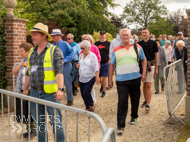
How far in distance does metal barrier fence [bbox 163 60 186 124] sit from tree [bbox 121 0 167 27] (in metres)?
69.9

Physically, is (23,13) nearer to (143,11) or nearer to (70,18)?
(70,18)

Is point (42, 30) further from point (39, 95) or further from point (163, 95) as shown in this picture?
point (163, 95)

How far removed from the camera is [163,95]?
10.2 meters

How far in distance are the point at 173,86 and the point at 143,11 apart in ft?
243

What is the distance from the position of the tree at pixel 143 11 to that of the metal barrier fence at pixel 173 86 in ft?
229

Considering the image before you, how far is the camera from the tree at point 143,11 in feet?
254

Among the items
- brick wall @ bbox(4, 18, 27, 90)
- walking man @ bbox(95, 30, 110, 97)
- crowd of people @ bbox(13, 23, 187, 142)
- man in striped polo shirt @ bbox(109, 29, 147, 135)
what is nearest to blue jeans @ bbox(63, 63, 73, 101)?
crowd of people @ bbox(13, 23, 187, 142)

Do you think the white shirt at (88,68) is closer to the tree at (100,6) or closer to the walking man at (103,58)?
the walking man at (103,58)

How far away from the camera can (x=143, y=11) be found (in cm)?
7888

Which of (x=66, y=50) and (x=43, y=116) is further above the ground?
(x=66, y=50)

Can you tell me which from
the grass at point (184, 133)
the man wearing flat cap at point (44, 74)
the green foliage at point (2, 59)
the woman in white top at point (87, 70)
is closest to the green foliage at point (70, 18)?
the green foliage at point (2, 59)

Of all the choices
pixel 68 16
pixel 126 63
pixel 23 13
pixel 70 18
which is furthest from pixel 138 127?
pixel 68 16

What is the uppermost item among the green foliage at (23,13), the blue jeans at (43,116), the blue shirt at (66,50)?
the green foliage at (23,13)

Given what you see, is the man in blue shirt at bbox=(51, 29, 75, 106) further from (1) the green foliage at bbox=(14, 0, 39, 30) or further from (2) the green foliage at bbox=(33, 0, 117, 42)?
(2) the green foliage at bbox=(33, 0, 117, 42)
